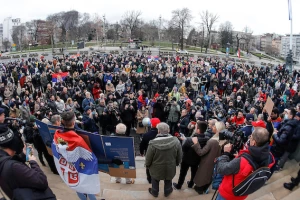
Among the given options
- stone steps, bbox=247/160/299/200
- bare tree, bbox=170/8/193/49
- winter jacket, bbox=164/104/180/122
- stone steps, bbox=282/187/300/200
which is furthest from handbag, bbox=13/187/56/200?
bare tree, bbox=170/8/193/49

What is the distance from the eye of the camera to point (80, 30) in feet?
257

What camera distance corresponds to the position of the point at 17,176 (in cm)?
258

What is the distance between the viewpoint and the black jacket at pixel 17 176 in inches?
102

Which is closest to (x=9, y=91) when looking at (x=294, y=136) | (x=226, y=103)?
(x=226, y=103)

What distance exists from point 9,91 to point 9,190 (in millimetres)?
12283

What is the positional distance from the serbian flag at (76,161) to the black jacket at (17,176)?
1.13 m

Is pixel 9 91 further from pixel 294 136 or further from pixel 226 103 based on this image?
pixel 294 136

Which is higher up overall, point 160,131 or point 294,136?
point 160,131

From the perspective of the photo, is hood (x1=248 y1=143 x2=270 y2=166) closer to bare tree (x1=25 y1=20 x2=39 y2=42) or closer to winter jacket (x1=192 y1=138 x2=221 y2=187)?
winter jacket (x1=192 y1=138 x2=221 y2=187)

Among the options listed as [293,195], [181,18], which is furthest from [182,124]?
[181,18]

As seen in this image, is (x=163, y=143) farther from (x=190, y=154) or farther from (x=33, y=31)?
(x=33, y=31)

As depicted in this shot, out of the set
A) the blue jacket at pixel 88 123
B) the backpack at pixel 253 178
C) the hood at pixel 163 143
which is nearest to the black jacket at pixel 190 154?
the hood at pixel 163 143

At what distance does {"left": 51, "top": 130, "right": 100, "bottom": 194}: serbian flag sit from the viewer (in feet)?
12.6

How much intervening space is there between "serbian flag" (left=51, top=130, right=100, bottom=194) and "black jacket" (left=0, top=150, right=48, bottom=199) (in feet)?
3.69
